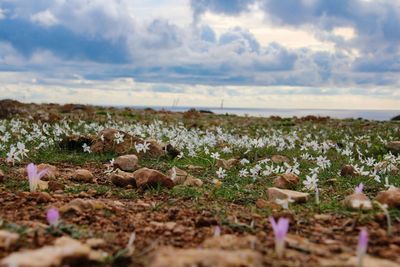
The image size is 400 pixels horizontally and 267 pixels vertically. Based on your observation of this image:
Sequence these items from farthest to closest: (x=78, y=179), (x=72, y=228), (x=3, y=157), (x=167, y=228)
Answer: (x=3, y=157) → (x=78, y=179) → (x=167, y=228) → (x=72, y=228)

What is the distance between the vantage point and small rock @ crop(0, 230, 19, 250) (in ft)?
10.4

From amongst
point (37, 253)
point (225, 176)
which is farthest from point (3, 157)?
point (37, 253)

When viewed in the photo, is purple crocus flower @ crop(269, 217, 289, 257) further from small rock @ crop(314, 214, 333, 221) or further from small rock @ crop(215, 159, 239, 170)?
small rock @ crop(215, 159, 239, 170)

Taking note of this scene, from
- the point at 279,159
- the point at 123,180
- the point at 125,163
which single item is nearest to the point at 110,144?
the point at 125,163

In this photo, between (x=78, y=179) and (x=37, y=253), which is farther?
(x=78, y=179)

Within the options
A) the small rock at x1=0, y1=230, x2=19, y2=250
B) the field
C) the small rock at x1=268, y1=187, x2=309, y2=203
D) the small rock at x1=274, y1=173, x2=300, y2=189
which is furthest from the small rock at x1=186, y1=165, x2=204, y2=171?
the small rock at x1=0, y1=230, x2=19, y2=250

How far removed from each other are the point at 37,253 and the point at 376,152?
9815 millimetres

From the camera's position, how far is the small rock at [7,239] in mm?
3160

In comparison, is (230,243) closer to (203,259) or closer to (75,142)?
(203,259)

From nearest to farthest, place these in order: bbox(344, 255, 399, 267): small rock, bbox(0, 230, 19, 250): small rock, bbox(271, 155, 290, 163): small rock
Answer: bbox(344, 255, 399, 267): small rock → bbox(0, 230, 19, 250): small rock → bbox(271, 155, 290, 163): small rock

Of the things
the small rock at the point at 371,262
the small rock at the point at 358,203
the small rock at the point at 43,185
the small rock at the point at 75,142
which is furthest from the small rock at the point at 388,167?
the small rock at the point at 371,262

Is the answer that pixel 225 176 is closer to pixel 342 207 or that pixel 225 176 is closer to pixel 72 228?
pixel 342 207

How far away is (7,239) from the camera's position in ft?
10.4

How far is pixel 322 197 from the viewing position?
5883mm
